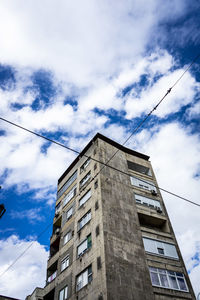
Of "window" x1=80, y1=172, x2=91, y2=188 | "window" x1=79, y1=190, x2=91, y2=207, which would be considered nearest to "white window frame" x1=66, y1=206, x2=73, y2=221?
"window" x1=79, y1=190, x2=91, y2=207

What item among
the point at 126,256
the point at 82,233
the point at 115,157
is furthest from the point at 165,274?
the point at 115,157

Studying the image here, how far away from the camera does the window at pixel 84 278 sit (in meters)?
20.8

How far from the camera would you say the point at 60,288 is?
2380cm

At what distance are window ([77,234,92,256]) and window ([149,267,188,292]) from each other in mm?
5589

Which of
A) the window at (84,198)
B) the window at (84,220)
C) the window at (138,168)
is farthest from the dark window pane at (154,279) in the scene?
the window at (138,168)

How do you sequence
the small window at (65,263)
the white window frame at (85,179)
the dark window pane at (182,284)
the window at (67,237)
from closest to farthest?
the dark window pane at (182,284), the small window at (65,263), the window at (67,237), the white window frame at (85,179)

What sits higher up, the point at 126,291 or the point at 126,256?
the point at 126,256

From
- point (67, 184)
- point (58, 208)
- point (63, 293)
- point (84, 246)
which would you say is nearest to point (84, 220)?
point (84, 246)

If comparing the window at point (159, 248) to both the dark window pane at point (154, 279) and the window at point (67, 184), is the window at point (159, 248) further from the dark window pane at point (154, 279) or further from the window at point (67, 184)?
the window at point (67, 184)

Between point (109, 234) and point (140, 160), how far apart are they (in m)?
15.2

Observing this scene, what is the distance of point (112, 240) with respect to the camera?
2162 cm

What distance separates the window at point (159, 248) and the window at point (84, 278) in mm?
5448

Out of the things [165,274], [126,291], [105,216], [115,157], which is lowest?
[126,291]

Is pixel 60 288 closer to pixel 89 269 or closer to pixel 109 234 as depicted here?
pixel 89 269
